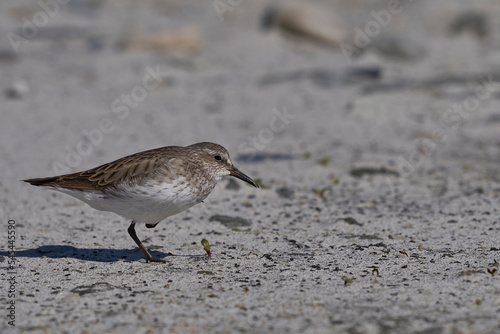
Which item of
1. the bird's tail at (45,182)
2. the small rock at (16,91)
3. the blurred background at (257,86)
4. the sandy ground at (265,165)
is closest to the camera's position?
the sandy ground at (265,165)

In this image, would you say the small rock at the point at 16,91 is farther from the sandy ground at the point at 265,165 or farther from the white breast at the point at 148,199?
the white breast at the point at 148,199

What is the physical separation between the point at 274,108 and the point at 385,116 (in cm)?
229

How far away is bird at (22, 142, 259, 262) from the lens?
6375 millimetres

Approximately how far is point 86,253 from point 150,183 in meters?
1.27

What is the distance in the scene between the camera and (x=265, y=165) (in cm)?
1088

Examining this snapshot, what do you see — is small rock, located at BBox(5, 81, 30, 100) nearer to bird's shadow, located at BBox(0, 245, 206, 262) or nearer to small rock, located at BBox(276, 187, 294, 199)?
small rock, located at BBox(276, 187, 294, 199)

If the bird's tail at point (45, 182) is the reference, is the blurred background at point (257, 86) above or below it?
above

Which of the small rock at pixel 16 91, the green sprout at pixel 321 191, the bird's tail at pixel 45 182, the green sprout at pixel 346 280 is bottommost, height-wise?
the green sprout at pixel 346 280

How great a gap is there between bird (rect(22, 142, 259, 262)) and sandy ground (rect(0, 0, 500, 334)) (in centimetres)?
57

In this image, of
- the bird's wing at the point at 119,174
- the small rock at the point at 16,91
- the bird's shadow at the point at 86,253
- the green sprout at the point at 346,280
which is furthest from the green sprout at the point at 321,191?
the small rock at the point at 16,91

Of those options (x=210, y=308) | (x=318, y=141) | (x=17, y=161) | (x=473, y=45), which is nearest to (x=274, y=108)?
(x=318, y=141)

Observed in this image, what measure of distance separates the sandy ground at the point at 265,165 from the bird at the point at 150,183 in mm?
566

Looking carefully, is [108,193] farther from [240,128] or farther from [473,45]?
[473,45]

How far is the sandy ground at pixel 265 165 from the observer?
541 centimetres
